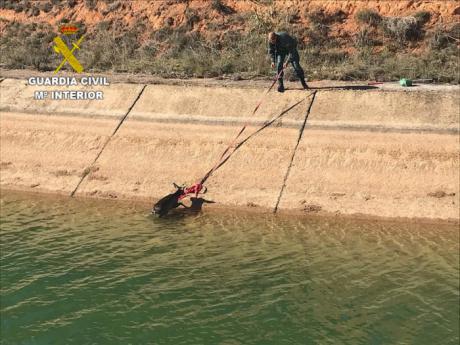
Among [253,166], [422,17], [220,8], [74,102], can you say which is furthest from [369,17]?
[74,102]

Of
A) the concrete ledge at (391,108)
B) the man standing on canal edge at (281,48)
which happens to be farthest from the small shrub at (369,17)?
the man standing on canal edge at (281,48)

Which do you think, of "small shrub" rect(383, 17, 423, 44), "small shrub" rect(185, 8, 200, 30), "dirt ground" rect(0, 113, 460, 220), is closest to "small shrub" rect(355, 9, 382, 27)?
"small shrub" rect(383, 17, 423, 44)

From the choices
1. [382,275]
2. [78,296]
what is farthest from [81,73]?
[382,275]

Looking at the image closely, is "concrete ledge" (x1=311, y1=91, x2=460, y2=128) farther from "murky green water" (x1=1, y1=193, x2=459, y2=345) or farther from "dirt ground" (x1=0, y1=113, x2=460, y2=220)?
"murky green water" (x1=1, y1=193, x2=459, y2=345)

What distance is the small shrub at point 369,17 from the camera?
70.8 feet

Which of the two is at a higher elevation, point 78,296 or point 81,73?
point 81,73

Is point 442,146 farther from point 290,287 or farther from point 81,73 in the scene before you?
point 81,73

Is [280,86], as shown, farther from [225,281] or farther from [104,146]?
[225,281]

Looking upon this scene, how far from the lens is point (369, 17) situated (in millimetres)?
21625

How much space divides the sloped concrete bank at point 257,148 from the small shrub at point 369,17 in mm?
6118

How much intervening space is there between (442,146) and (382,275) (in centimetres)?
529

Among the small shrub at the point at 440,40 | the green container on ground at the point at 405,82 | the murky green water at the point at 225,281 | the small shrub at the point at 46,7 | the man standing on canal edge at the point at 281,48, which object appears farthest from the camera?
the small shrub at the point at 46,7

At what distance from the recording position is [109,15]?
92.2 ft

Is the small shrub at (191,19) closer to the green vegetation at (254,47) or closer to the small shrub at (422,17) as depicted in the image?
the green vegetation at (254,47)
